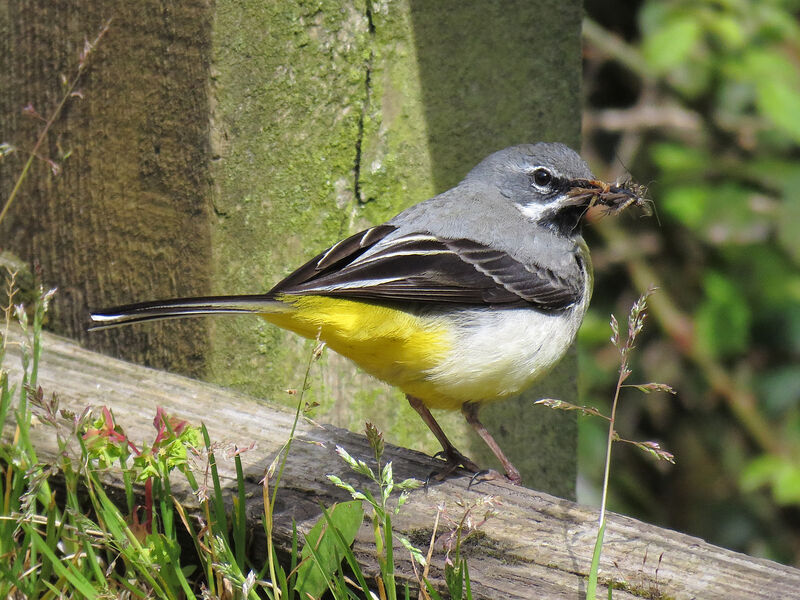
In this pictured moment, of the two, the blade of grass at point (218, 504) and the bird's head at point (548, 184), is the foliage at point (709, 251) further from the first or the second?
the blade of grass at point (218, 504)

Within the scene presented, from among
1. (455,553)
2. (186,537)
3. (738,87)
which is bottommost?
(186,537)

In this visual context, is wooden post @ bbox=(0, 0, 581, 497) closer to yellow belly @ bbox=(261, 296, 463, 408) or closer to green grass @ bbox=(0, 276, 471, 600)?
yellow belly @ bbox=(261, 296, 463, 408)

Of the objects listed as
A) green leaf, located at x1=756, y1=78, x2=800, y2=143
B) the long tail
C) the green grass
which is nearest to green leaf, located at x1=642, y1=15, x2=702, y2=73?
green leaf, located at x1=756, y1=78, x2=800, y2=143

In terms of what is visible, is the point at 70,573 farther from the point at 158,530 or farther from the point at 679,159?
the point at 679,159

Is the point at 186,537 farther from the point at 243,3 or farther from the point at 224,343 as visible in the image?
the point at 243,3

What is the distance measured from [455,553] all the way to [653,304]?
14.3 feet

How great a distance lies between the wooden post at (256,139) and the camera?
138 inches

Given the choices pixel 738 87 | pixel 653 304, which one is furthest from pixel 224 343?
pixel 738 87

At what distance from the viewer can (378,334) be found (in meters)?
3.08

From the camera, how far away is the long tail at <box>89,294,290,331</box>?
2.77 m

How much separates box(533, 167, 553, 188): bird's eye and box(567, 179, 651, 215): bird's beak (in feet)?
0.30

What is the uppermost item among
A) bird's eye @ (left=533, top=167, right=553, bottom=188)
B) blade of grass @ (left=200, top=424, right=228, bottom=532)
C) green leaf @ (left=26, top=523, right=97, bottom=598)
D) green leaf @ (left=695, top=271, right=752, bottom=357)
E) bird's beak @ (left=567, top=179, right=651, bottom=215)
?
bird's eye @ (left=533, top=167, right=553, bottom=188)

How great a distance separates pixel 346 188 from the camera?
3762mm

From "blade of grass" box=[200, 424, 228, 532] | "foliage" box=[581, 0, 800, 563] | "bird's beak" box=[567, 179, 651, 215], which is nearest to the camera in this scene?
"blade of grass" box=[200, 424, 228, 532]
